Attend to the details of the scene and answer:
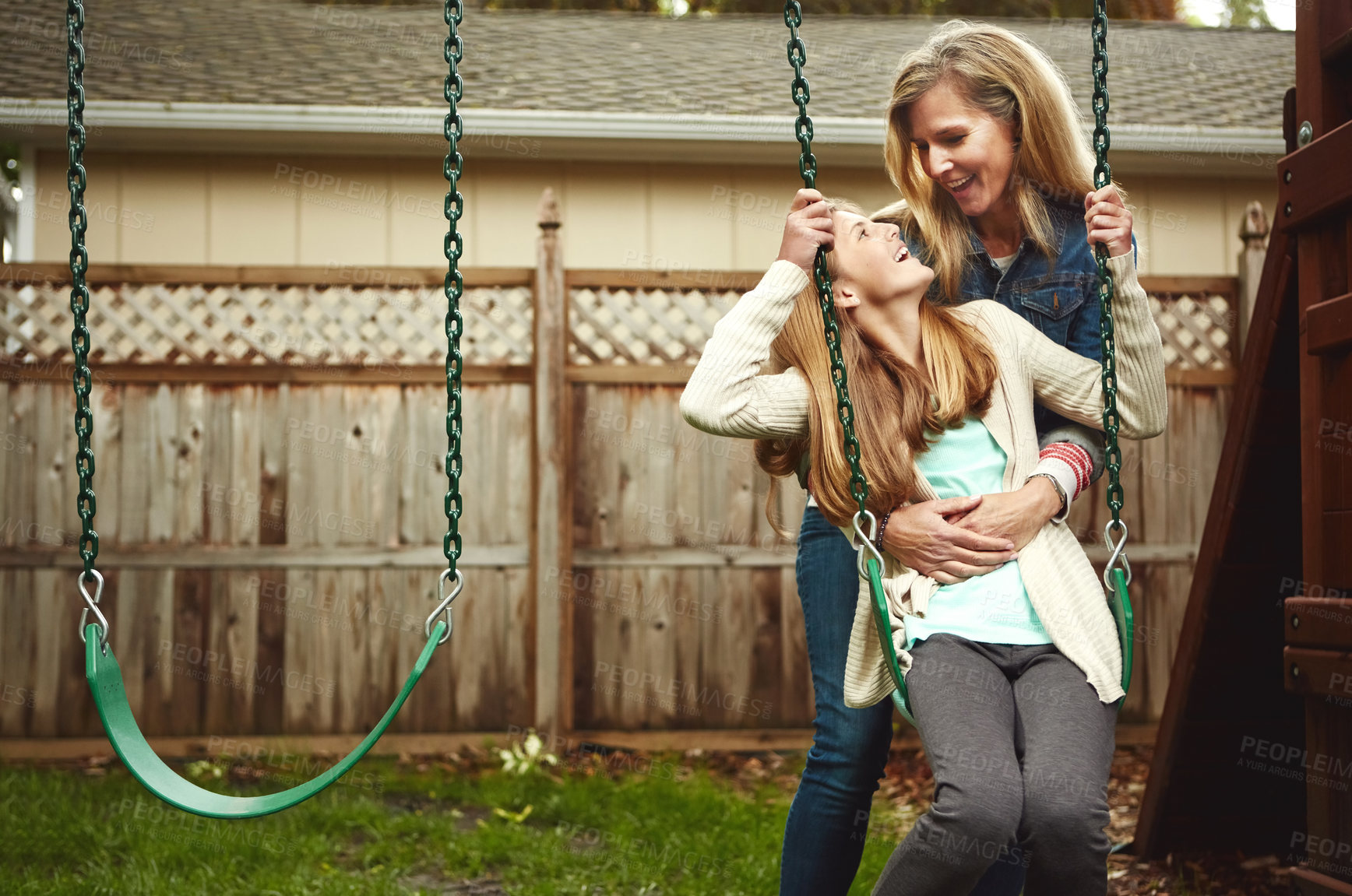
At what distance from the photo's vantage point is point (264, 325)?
15.3ft

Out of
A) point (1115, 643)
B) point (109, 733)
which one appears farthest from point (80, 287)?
point (1115, 643)

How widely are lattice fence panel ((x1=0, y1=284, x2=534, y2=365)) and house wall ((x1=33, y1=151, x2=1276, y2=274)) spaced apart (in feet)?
2.83

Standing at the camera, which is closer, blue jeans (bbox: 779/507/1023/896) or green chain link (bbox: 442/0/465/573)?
green chain link (bbox: 442/0/465/573)

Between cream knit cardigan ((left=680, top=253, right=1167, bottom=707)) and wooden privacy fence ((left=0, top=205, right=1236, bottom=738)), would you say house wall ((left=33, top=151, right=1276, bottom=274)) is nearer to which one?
wooden privacy fence ((left=0, top=205, right=1236, bottom=738))

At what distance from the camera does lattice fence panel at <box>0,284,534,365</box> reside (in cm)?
460

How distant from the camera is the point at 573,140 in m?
5.39

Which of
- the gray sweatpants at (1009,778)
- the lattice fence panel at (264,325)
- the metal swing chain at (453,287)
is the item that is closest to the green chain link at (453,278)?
the metal swing chain at (453,287)

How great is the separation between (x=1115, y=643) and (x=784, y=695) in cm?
303

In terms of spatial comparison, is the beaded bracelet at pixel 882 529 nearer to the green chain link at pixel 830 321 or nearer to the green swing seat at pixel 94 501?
the green chain link at pixel 830 321

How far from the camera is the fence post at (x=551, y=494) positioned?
455cm

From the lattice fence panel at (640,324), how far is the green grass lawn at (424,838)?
6.04 ft

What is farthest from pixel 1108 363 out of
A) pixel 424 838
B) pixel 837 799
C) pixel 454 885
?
pixel 424 838

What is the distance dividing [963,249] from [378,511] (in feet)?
10.6

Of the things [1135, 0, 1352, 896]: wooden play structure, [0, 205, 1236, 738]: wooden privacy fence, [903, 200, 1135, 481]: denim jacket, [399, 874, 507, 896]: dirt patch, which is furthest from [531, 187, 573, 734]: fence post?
[903, 200, 1135, 481]: denim jacket
